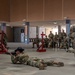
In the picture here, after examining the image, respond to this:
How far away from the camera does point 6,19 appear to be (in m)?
28.2

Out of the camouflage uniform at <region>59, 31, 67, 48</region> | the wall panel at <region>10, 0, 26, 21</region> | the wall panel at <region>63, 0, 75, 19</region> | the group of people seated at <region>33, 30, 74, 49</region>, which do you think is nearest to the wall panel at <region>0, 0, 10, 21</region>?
the wall panel at <region>10, 0, 26, 21</region>

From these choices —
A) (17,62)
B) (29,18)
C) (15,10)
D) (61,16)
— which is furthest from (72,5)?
(17,62)

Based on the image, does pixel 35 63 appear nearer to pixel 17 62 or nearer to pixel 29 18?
pixel 17 62

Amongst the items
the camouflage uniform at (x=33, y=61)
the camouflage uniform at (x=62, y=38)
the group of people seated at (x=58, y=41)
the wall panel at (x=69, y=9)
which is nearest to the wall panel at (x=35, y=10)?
the wall panel at (x=69, y=9)

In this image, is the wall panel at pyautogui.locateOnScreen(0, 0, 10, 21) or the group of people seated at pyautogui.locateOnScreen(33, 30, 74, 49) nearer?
the group of people seated at pyautogui.locateOnScreen(33, 30, 74, 49)

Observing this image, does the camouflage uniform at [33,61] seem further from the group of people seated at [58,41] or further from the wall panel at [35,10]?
the wall panel at [35,10]

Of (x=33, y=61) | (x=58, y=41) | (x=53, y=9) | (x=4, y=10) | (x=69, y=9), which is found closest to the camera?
(x=33, y=61)

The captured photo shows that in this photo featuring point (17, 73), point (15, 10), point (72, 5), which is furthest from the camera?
point (15, 10)

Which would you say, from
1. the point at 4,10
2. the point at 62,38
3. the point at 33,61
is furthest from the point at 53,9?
the point at 33,61

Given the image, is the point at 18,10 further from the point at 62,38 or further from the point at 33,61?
the point at 33,61

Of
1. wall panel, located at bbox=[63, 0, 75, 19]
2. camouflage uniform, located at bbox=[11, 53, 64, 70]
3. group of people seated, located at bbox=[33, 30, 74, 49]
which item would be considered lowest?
camouflage uniform, located at bbox=[11, 53, 64, 70]

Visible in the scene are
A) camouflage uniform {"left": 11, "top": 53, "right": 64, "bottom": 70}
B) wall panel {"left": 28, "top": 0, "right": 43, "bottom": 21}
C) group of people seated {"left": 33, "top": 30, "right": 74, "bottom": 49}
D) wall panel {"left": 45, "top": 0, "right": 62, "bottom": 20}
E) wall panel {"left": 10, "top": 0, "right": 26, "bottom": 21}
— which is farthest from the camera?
wall panel {"left": 10, "top": 0, "right": 26, "bottom": 21}

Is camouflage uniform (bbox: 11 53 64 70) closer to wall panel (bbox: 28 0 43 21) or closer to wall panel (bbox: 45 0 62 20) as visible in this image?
wall panel (bbox: 45 0 62 20)

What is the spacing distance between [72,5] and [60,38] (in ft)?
19.5
